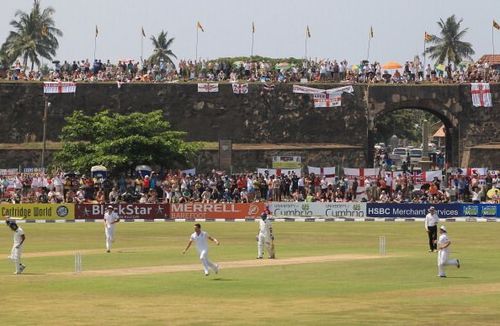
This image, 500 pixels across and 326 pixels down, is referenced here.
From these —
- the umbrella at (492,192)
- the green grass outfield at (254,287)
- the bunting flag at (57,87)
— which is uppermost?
the bunting flag at (57,87)

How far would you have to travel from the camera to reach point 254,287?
32781 millimetres

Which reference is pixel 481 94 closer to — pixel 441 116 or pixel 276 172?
pixel 441 116

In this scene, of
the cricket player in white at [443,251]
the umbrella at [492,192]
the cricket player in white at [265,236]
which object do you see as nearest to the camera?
the cricket player in white at [443,251]

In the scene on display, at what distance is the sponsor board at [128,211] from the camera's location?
218 ft

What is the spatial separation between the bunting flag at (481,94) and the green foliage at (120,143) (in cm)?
1936

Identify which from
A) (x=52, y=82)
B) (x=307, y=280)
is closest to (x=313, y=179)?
(x=52, y=82)

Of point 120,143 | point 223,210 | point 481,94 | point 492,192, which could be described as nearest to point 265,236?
point 223,210

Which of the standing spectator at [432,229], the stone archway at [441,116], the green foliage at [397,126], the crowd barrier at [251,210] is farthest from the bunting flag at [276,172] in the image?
the green foliage at [397,126]

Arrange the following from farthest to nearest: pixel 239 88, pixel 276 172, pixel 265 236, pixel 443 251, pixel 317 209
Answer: pixel 239 88 < pixel 276 172 < pixel 317 209 < pixel 265 236 < pixel 443 251

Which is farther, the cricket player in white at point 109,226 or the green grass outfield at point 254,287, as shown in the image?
the cricket player in white at point 109,226

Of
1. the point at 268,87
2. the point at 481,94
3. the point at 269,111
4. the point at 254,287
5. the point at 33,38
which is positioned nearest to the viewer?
the point at 254,287

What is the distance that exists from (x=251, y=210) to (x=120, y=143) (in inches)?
382

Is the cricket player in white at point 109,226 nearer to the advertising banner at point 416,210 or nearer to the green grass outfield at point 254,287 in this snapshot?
the green grass outfield at point 254,287

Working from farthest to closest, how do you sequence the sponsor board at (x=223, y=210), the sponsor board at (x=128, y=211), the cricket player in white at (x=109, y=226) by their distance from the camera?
the sponsor board at (x=223, y=210), the sponsor board at (x=128, y=211), the cricket player in white at (x=109, y=226)
